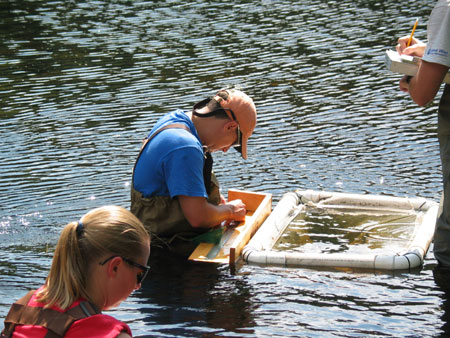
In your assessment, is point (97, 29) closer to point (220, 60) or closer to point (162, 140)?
point (220, 60)

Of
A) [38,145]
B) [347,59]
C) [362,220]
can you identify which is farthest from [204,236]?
[347,59]

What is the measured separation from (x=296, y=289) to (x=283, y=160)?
306 centimetres

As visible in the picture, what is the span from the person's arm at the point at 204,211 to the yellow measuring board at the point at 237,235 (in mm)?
150

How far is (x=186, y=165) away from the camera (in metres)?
5.09

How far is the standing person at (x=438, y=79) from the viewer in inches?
173

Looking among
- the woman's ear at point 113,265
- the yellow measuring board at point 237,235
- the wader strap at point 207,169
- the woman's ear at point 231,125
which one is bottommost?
the yellow measuring board at point 237,235

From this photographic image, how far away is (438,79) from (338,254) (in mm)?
1471

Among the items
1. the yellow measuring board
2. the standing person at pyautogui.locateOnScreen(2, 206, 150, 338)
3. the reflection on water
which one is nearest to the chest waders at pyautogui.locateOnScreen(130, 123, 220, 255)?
the yellow measuring board

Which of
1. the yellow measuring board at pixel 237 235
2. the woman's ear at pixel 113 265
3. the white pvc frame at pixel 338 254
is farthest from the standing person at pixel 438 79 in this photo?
the woman's ear at pixel 113 265

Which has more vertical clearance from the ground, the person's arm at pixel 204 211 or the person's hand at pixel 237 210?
the person's arm at pixel 204 211

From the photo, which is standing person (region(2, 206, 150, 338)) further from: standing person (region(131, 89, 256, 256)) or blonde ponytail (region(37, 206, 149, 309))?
standing person (region(131, 89, 256, 256))

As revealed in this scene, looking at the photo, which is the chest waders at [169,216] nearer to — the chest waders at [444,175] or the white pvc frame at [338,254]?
the white pvc frame at [338,254]

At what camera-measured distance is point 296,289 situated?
16.8 ft

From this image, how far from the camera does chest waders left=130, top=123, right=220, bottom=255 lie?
A: 5.36 meters
